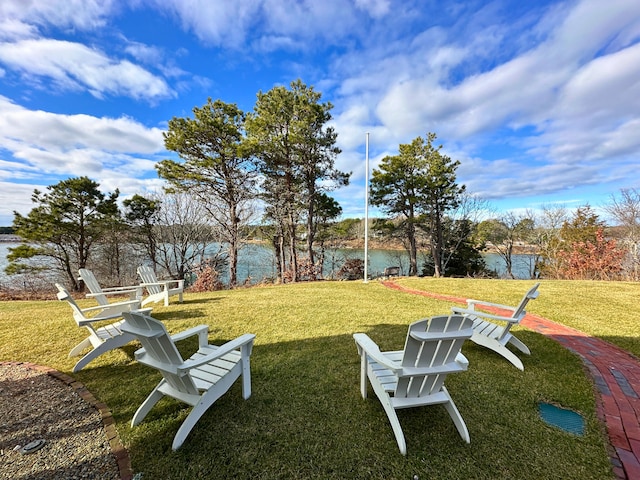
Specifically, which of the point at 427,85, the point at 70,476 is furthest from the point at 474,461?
the point at 427,85

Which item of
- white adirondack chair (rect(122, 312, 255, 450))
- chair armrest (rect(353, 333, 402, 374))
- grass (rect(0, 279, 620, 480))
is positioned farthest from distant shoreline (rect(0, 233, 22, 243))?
chair armrest (rect(353, 333, 402, 374))

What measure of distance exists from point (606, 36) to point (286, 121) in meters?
10.4

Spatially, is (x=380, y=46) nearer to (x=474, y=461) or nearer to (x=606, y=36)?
(x=606, y=36)

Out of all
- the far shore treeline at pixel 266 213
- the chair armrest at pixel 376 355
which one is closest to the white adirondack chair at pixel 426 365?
the chair armrest at pixel 376 355

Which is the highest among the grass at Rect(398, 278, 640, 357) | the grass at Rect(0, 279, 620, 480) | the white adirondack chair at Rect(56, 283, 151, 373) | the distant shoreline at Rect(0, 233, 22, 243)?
the distant shoreline at Rect(0, 233, 22, 243)

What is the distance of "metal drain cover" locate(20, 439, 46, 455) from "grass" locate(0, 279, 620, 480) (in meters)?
0.45

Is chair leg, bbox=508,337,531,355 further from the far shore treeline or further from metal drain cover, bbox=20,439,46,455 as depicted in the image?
the far shore treeline

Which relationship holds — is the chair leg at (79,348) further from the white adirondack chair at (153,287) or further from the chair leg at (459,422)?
the chair leg at (459,422)

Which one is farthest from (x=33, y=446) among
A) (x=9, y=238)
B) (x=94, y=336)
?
(x=9, y=238)

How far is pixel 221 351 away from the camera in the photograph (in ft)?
6.77

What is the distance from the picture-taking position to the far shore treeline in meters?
11.7

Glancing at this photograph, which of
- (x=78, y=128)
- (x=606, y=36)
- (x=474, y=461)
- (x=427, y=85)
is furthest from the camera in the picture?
(x=78, y=128)

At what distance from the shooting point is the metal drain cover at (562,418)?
2123 millimetres

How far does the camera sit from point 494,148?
58.6ft
